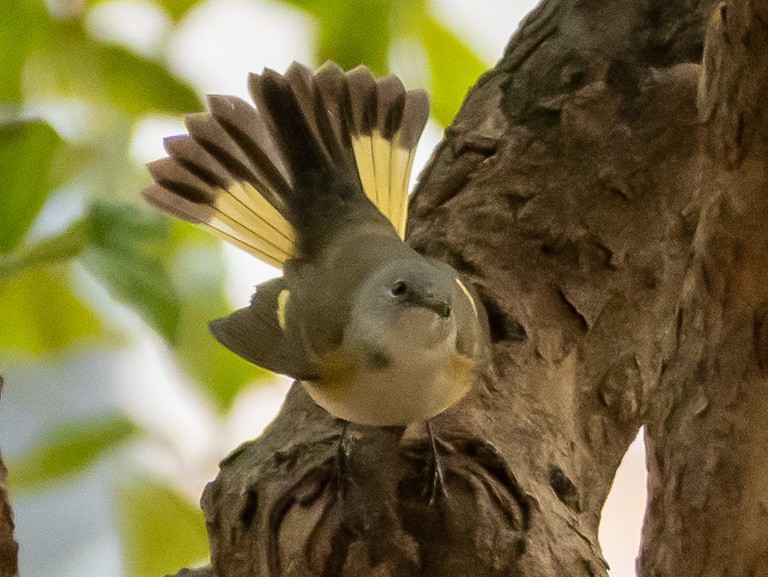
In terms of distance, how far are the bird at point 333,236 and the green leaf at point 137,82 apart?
25 cm


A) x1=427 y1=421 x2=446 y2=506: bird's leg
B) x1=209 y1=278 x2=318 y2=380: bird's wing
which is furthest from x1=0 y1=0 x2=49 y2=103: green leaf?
x1=427 y1=421 x2=446 y2=506: bird's leg

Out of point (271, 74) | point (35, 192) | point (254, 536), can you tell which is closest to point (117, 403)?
point (35, 192)

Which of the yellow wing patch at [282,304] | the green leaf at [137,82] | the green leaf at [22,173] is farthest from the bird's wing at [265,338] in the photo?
the green leaf at [137,82]

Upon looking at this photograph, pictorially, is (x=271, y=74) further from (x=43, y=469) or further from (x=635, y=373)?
(x=43, y=469)

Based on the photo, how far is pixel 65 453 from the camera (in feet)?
4.65

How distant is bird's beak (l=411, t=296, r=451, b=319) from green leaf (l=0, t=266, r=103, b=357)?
682 millimetres

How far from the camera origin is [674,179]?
1.14 m

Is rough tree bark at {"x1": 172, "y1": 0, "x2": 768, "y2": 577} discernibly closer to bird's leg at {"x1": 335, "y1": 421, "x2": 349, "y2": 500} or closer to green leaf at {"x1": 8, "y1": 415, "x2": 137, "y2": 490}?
bird's leg at {"x1": 335, "y1": 421, "x2": 349, "y2": 500}

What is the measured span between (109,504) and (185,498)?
0.21m

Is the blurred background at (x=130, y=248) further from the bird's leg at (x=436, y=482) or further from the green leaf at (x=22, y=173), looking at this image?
the bird's leg at (x=436, y=482)

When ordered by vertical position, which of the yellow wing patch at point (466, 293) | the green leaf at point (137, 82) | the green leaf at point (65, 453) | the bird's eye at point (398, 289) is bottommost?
the green leaf at point (65, 453)

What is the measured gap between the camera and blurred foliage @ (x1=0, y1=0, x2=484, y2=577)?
1.29 metres

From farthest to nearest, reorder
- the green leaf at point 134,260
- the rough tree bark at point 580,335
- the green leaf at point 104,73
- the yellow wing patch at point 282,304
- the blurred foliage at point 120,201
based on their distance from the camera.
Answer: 1. the green leaf at point 104,73
2. the blurred foliage at point 120,201
3. the green leaf at point 134,260
4. the yellow wing patch at point 282,304
5. the rough tree bark at point 580,335

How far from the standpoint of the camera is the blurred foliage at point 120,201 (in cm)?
129
